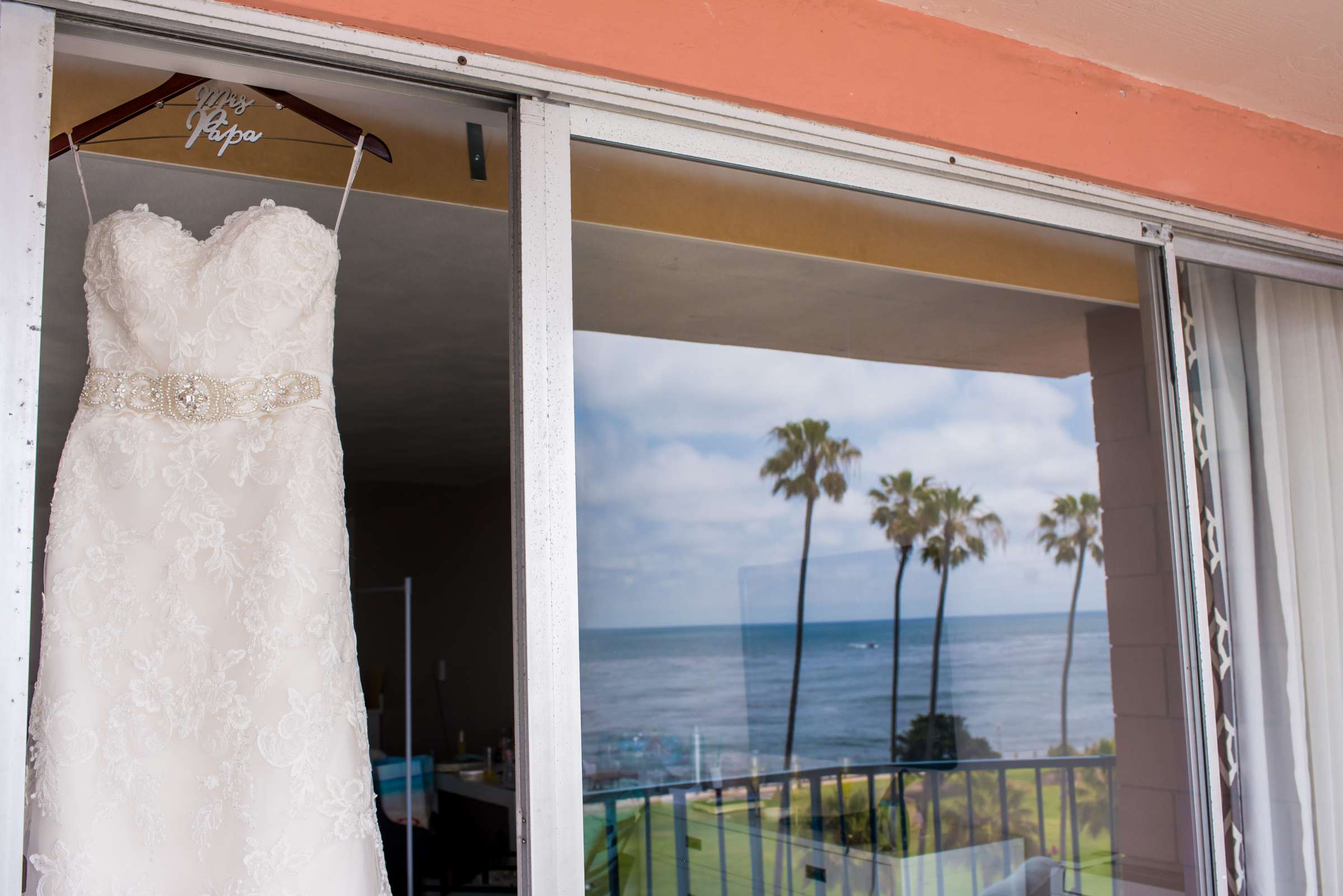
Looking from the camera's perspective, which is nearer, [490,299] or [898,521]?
[490,299]

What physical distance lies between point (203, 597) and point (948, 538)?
12.0 feet

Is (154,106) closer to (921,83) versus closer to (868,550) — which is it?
(921,83)

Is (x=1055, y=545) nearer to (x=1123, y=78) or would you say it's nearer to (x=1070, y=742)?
(x=1070, y=742)

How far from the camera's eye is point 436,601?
7891mm

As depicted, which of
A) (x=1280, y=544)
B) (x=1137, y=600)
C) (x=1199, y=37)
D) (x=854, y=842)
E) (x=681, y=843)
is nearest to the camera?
(x=1199, y=37)

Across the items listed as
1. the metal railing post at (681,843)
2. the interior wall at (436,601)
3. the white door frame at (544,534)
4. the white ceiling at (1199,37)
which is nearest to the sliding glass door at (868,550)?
the metal railing post at (681,843)

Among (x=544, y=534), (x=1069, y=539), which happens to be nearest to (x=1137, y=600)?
(x=1069, y=539)

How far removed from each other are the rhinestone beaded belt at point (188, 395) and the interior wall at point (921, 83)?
491 mm

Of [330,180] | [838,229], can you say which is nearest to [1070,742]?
[838,229]

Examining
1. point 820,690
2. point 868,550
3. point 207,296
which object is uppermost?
point 207,296

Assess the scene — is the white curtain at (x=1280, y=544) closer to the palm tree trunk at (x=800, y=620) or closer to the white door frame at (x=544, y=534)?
→ the white door frame at (x=544, y=534)

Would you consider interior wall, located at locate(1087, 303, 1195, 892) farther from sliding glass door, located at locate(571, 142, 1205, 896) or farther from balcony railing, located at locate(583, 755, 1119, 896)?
balcony railing, located at locate(583, 755, 1119, 896)

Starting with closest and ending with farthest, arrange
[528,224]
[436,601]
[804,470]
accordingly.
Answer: [528,224]
[804,470]
[436,601]

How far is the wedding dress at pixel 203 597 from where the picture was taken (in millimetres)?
1301
